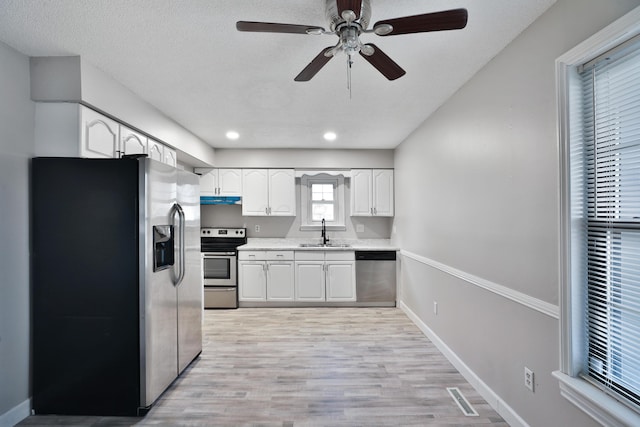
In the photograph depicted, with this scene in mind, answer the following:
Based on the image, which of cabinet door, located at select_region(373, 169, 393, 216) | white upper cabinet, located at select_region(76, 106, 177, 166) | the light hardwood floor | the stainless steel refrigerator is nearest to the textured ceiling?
white upper cabinet, located at select_region(76, 106, 177, 166)

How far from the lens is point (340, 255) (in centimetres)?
484

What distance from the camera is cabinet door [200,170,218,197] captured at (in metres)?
5.13

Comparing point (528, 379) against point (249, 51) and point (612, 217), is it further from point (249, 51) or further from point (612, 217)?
point (249, 51)

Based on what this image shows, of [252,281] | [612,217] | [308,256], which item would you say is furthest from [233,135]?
[612,217]

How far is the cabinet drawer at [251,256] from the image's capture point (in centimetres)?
484

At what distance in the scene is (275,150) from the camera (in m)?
5.19

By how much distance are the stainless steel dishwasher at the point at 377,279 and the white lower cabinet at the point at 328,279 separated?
0.14m

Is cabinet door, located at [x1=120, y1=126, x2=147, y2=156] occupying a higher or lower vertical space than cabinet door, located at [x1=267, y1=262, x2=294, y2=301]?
higher

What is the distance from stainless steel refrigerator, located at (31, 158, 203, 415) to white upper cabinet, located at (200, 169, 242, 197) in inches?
114

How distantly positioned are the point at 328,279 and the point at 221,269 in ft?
5.22

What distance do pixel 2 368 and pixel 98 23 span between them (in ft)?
7.21

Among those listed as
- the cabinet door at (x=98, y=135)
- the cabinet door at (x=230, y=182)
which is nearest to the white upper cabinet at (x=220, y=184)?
the cabinet door at (x=230, y=182)

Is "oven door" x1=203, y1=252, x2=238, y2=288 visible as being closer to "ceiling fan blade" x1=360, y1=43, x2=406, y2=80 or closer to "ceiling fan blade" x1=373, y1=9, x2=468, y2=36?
Result: "ceiling fan blade" x1=360, y1=43, x2=406, y2=80

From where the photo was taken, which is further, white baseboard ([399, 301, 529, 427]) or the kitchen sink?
the kitchen sink
